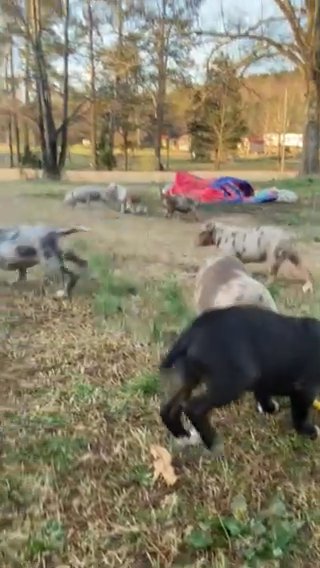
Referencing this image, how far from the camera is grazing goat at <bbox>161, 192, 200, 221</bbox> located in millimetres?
3590

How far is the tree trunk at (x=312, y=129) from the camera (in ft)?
21.6

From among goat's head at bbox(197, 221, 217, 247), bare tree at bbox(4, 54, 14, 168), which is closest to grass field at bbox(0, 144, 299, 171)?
bare tree at bbox(4, 54, 14, 168)

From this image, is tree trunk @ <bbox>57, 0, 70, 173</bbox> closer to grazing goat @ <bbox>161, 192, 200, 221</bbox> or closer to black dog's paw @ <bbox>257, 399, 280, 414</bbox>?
grazing goat @ <bbox>161, 192, 200, 221</bbox>

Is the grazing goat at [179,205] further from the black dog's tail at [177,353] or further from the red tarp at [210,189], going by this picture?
the black dog's tail at [177,353]

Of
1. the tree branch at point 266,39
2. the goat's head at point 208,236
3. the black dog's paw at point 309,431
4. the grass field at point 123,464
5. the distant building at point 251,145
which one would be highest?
the tree branch at point 266,39

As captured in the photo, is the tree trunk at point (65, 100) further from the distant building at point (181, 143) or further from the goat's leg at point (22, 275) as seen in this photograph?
the goat's leg at point (22, 275)

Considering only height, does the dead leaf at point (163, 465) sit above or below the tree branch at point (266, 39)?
below

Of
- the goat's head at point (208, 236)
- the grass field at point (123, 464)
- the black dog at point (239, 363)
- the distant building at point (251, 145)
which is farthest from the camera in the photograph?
the distant building at point (251, 145)

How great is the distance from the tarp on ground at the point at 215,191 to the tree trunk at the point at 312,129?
7.52ft

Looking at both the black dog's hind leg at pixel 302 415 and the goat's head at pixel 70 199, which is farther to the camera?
the goat's head at pixel 70 199

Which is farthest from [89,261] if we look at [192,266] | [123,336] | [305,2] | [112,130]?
[305,2]

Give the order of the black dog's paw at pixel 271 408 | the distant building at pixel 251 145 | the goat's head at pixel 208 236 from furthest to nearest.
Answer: the distant building at pixel 251 145, the goat's head at pixel 208 236, the black dog's paw at pixel 271 408

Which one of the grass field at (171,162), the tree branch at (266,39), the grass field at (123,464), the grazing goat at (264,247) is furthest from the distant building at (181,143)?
the grass field at (123,464)

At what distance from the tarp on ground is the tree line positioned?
0.83 m
